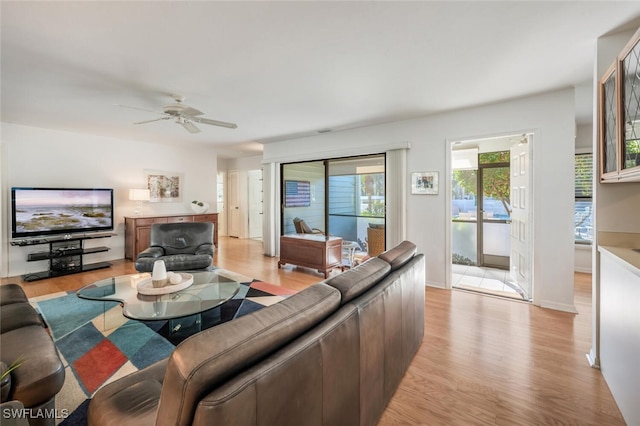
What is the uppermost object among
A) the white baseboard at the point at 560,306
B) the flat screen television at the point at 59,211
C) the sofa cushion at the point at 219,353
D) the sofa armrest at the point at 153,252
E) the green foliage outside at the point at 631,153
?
the green foliage outside at the point at 631,153

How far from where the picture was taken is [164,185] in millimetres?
6371

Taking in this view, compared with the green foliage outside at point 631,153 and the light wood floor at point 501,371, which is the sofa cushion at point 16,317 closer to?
the light wood floor at point 501,371

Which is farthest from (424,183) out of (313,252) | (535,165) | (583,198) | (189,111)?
(189,111)

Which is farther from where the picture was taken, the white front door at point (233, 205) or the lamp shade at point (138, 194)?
the white front door at point (233, 205)

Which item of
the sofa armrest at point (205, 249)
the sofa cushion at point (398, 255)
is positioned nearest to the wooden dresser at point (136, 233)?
the sofa armrest at point (205, 249)

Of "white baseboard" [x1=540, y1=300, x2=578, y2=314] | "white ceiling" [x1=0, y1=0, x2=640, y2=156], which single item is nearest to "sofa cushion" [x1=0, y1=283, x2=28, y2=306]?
"white ceiling" [x1=0, y1=0, x2=640, y2=156]

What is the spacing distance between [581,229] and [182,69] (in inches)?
246

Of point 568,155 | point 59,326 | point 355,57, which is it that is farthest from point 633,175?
point 59,326

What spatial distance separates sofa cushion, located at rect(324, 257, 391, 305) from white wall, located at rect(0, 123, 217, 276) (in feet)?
18.7

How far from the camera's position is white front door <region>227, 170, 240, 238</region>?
872 cm

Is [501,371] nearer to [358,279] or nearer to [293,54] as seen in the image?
[358,279]

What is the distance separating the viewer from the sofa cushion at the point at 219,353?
0.75 meters

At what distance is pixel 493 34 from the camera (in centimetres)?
210

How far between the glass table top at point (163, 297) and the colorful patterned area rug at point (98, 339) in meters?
0.29
